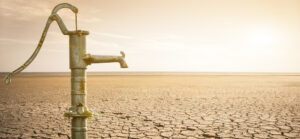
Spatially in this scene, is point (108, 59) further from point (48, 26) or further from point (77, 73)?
point (48, 26)

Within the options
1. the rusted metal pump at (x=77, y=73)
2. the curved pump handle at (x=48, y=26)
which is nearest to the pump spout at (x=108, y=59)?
the rusted metal pump at (x=77, y=73)

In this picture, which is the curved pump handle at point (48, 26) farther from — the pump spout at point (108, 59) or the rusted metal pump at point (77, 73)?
the pump spout at point (108, 59)

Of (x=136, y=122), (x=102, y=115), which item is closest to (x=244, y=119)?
(x=136, y=122)

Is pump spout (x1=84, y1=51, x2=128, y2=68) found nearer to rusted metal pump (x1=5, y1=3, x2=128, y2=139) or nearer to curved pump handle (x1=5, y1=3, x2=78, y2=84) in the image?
rusted metal pump (x1=5, y1=3, x2=128, y2=139)

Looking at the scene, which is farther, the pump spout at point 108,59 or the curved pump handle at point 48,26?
the pump spout at point 108,59

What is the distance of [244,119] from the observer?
4738 millimetres

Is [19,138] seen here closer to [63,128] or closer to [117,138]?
[63,128]

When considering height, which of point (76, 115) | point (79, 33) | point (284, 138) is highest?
point (79, 33)

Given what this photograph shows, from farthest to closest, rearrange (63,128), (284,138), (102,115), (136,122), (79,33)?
(102,115), (136,122), (63,128), (284,138), (79,33)

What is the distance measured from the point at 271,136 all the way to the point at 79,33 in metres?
3.57

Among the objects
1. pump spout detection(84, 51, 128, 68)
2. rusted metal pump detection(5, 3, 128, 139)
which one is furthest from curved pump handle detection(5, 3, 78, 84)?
pump spout detection(84, 51, 128, 68)

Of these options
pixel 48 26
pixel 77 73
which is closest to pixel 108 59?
pixel 77 73

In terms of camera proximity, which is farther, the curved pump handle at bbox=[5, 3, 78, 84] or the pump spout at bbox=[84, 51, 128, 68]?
the pump spout at bbox=[84, 51, 128, 68]

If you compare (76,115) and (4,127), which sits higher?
(76,115)
